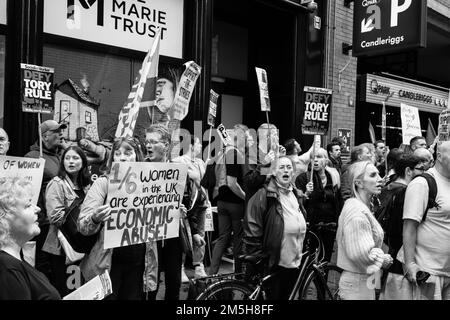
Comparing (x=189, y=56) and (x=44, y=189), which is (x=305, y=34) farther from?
(x=44, y=189)

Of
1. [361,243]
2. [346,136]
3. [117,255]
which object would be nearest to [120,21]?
[117,255]

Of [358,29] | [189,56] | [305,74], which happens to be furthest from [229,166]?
[358,29]

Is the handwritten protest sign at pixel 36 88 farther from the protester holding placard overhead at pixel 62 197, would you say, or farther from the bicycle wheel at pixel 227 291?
the bicycle wheel at pixel 227 291

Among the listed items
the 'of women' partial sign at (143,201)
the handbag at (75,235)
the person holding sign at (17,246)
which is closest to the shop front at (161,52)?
the handbag at (75,235)

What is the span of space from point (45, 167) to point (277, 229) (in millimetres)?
2322

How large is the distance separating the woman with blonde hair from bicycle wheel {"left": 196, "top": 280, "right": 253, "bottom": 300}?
2.60ft

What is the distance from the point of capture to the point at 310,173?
258 inches

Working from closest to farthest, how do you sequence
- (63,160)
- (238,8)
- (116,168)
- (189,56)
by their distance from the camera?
(116,168) → (63,160) → (189,56) → (238,8)

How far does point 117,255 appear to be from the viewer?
3639 millimetres

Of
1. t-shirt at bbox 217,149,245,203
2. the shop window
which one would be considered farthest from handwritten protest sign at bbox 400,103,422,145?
the shop window

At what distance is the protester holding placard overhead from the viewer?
4.21m

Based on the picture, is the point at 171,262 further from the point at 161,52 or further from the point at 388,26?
the point at 388,26

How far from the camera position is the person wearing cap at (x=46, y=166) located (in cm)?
454

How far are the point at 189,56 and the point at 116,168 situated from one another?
4.38 m
